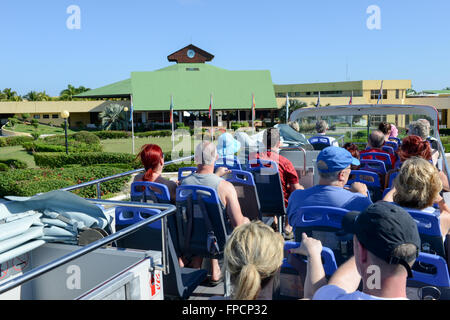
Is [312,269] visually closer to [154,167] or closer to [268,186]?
[154,167]

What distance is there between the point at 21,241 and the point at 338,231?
219cm

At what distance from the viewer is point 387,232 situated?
177cm

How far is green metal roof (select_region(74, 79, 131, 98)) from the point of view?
169 feet

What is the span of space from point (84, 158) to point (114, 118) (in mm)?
27075

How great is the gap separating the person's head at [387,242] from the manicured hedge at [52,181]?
1086 centimetres

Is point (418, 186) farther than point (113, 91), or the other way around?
point (113, 91)

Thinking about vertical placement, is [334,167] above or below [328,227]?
above

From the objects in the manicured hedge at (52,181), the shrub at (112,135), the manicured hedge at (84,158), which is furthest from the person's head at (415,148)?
the shrub at (112,135)

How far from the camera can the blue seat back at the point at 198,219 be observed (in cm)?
389

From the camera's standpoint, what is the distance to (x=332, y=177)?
3.43 meters

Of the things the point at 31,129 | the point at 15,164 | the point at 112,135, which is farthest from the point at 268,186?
the point at 31,129

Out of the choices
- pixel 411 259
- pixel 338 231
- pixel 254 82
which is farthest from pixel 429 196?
pixel 254 82

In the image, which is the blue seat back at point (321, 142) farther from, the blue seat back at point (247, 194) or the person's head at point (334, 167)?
the person's head at point (334, 167)

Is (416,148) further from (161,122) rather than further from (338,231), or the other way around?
(161,122)
